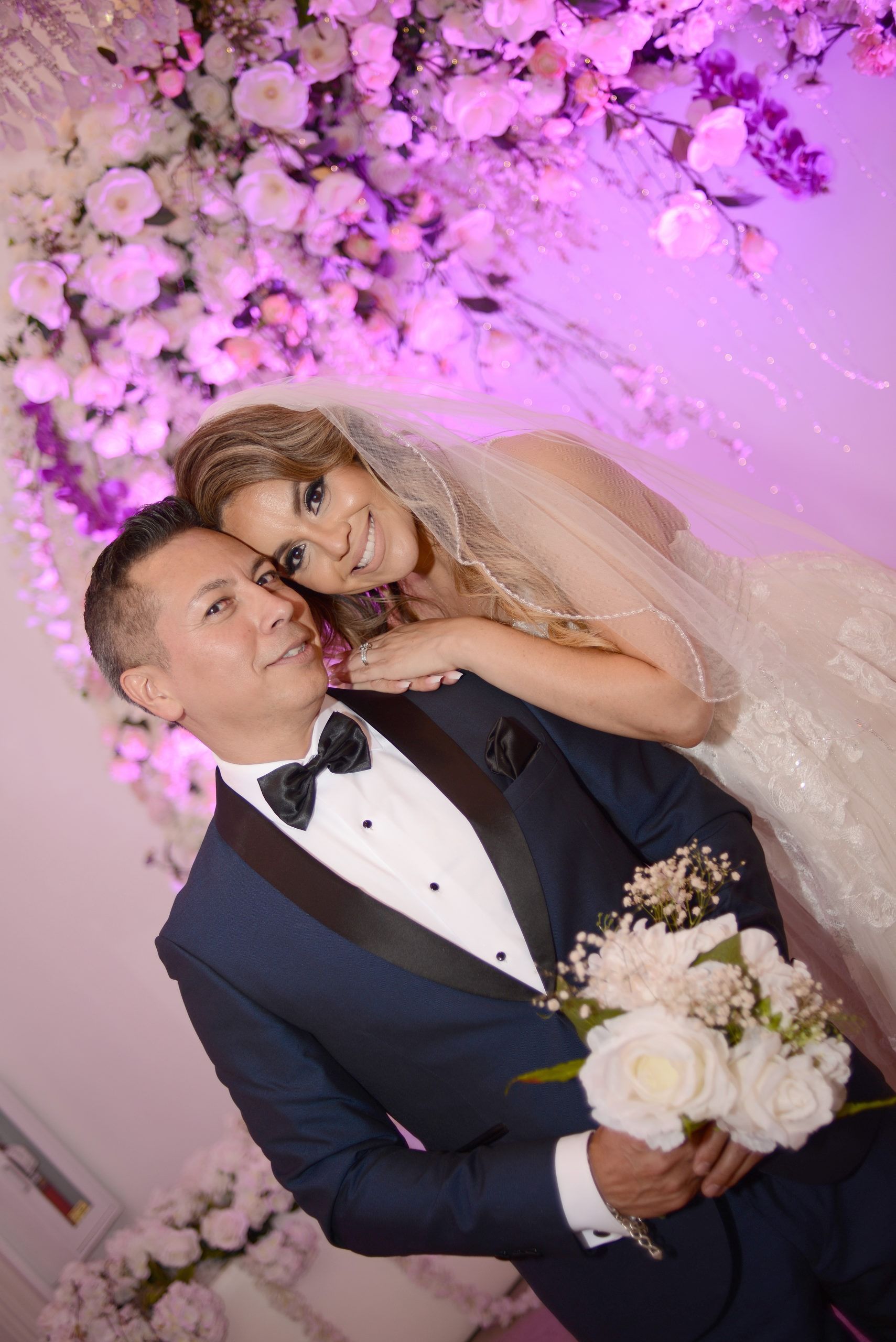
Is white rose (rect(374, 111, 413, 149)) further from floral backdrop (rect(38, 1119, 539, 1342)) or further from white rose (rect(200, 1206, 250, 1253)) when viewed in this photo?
white rose (rect(200, 1206, 250, 1253))

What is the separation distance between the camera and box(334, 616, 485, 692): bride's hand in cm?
225

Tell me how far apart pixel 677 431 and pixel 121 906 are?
2794 millimetres

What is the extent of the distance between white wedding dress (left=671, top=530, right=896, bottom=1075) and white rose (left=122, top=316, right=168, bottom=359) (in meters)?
2.05

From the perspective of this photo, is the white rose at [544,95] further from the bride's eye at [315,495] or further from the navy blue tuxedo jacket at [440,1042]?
the navy blue tuxedo jacket at [440,1042]

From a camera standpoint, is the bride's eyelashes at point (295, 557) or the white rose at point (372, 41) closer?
the bride's eyelashes at point (295, 557)

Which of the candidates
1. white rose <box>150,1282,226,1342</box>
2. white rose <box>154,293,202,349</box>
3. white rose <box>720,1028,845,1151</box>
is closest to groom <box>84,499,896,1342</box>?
white rose <box>720,1028,845,1151</box>

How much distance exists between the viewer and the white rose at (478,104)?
344 cm

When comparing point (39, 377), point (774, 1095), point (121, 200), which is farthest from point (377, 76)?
point (774, 1095)

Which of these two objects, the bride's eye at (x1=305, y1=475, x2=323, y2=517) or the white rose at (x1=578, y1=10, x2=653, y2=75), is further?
Result: the white rose at (x1=578, y1=10, x2=653, y2=75)

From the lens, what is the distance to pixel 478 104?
345cm

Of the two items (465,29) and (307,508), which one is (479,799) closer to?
(307,508)

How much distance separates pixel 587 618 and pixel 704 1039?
109cm

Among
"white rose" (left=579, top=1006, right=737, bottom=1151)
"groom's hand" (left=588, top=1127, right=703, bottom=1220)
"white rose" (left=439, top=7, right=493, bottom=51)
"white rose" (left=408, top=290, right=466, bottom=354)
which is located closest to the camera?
"white rose" (left=579, top=1006, right=737, bottom=1151)

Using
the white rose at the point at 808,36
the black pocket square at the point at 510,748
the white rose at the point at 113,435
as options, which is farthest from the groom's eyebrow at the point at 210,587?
the white rose at the point at 808,36
